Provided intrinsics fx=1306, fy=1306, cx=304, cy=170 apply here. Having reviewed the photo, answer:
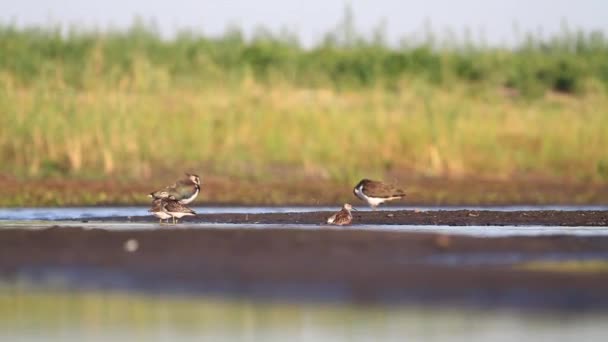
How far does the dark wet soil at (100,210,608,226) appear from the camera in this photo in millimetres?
15594

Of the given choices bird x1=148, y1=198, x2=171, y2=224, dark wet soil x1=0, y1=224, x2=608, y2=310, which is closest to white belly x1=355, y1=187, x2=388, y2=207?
bird x1=148, y1=198, x2=171, y2=224

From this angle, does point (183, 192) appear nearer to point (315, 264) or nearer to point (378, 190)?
point (378, 190)

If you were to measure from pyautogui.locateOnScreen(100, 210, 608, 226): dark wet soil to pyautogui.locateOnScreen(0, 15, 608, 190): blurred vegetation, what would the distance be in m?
5.40

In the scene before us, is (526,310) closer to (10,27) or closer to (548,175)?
(548,175)

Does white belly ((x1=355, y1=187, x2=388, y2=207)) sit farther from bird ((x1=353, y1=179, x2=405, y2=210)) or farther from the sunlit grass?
the sunlit grass

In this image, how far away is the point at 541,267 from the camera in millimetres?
10945

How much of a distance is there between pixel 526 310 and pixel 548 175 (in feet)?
48.3

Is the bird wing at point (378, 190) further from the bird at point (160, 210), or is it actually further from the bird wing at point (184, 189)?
the bird at point (160, 210)

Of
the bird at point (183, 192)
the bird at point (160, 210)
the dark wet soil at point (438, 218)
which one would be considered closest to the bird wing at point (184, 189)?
the bird at point (183, 192)

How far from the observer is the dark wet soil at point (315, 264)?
9.77 m

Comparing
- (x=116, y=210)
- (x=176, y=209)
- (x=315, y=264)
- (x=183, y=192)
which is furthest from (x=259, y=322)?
(x=116, y=210)

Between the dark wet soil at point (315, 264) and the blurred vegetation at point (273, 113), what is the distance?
948 centimetres

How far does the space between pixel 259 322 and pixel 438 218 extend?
7372 millimetres

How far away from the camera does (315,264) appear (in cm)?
1093
